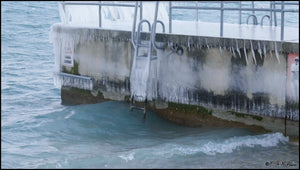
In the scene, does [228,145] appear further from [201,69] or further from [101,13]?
[101,13]

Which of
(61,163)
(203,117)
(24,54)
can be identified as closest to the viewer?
(61,163)

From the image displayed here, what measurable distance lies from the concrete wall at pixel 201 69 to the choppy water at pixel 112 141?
49cm

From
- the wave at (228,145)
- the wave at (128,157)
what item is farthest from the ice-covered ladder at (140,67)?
the wave at (128,157)

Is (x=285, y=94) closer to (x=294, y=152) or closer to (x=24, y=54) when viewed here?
(x=294, y=152)

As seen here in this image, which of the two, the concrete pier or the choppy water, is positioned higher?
the concrete pier

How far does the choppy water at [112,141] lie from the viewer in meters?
7.75

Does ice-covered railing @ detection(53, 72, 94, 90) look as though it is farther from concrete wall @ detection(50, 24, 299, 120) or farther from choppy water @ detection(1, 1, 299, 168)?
choppy water @ detection(1, 1, 299, 168)

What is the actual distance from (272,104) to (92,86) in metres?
3.84

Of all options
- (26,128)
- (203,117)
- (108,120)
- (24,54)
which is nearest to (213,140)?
(203,117)

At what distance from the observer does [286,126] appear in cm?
832

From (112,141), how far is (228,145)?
2.13 meters

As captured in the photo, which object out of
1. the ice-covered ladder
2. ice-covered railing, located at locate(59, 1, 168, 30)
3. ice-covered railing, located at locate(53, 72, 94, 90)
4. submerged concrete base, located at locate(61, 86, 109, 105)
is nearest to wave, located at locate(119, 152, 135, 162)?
the ice-covered ladder

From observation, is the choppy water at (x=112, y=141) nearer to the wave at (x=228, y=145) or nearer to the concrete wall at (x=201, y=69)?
the wave at (x=228, y=145)

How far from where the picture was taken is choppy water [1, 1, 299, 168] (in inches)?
305
